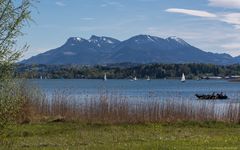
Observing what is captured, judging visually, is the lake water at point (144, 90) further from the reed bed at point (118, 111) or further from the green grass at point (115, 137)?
the green grass at point (115, 137)

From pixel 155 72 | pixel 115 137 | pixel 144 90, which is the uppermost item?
pixel 155 72

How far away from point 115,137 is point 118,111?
25.4 ft

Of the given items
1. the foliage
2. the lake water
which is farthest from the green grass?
the foliage

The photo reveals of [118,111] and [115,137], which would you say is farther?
[118,111]

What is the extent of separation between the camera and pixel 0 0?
387 inches

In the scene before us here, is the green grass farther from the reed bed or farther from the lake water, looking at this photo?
the lake water

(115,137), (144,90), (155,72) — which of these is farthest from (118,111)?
(155,72)

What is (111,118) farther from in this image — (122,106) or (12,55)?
(12,55)

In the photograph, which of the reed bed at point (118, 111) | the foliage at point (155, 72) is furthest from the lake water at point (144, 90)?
the foliage at point (155, 72)

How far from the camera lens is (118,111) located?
27.3m

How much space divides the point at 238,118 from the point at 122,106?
6.09m

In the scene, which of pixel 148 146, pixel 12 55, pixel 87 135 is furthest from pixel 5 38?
pixel 87 135

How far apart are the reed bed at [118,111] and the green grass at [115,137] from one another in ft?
3.27

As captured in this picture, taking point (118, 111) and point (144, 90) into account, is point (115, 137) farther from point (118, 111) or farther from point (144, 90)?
point (144, 90)
